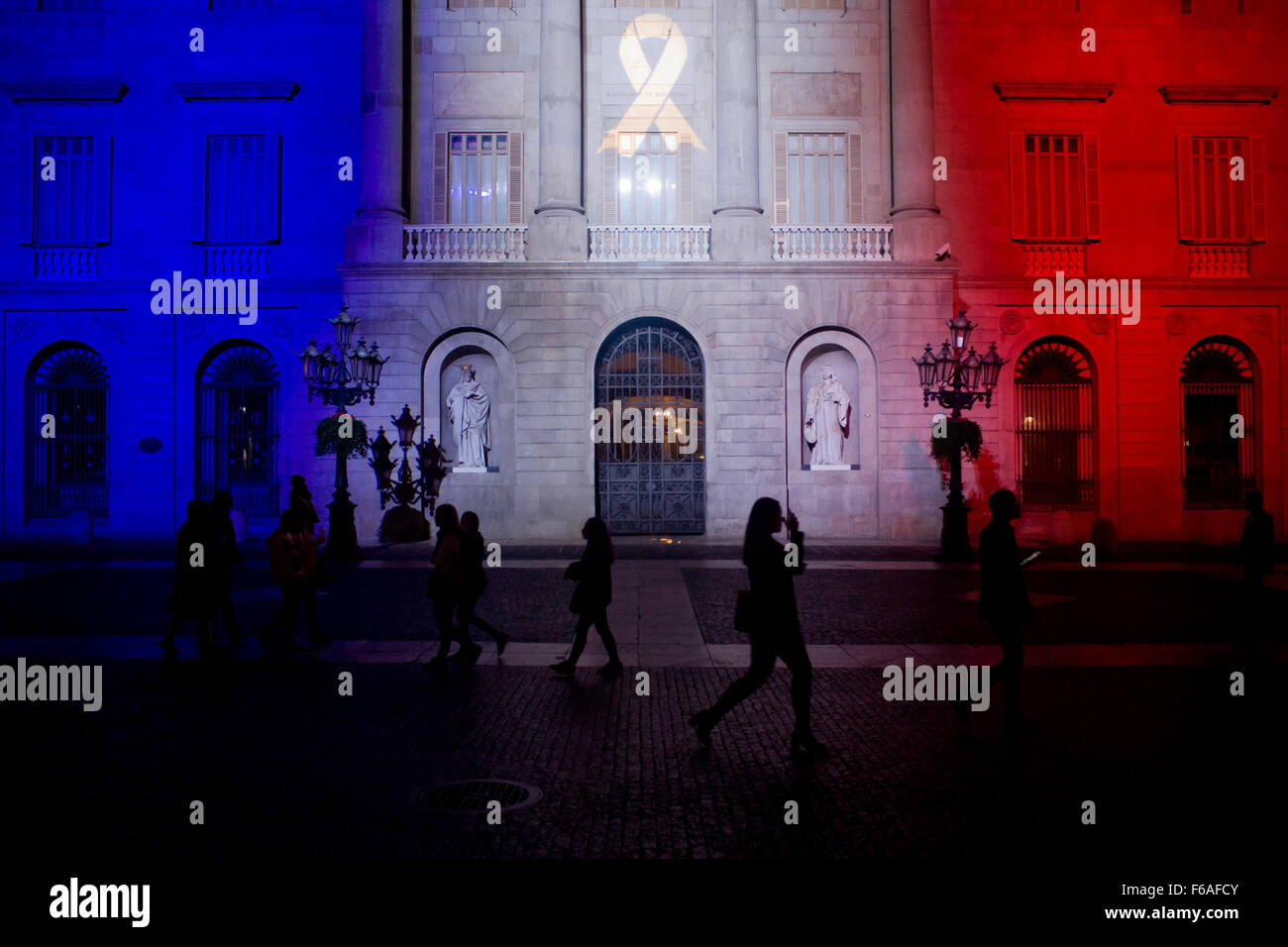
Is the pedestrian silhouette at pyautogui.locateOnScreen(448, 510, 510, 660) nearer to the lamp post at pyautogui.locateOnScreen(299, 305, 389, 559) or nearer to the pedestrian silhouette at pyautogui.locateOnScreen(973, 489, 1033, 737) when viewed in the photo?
the pedestrian silhouette at pyautogui.locateOnScreen(973, 489, 1033, 737)

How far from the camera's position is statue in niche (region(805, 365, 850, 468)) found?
2498cm

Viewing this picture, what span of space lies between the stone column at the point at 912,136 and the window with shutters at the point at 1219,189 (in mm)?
7627

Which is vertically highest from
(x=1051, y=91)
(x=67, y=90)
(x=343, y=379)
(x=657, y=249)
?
(x=67, y=90)

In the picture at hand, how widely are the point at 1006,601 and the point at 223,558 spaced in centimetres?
852

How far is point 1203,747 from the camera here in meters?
6.88

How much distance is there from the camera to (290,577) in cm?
1067

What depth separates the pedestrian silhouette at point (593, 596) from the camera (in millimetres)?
9633

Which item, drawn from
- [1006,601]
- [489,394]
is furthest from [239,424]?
[1006,601]

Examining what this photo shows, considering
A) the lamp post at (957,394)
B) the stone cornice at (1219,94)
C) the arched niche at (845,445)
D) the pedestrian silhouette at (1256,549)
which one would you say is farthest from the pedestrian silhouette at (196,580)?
the stone cornice at (1219,94)

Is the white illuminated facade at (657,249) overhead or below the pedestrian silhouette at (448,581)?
overhead

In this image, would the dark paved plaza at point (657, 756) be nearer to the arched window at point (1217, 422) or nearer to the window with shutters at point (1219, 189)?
the arched window at point (1217, 422)

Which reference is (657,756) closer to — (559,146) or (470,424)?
(470,424)

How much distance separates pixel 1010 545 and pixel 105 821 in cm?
696
